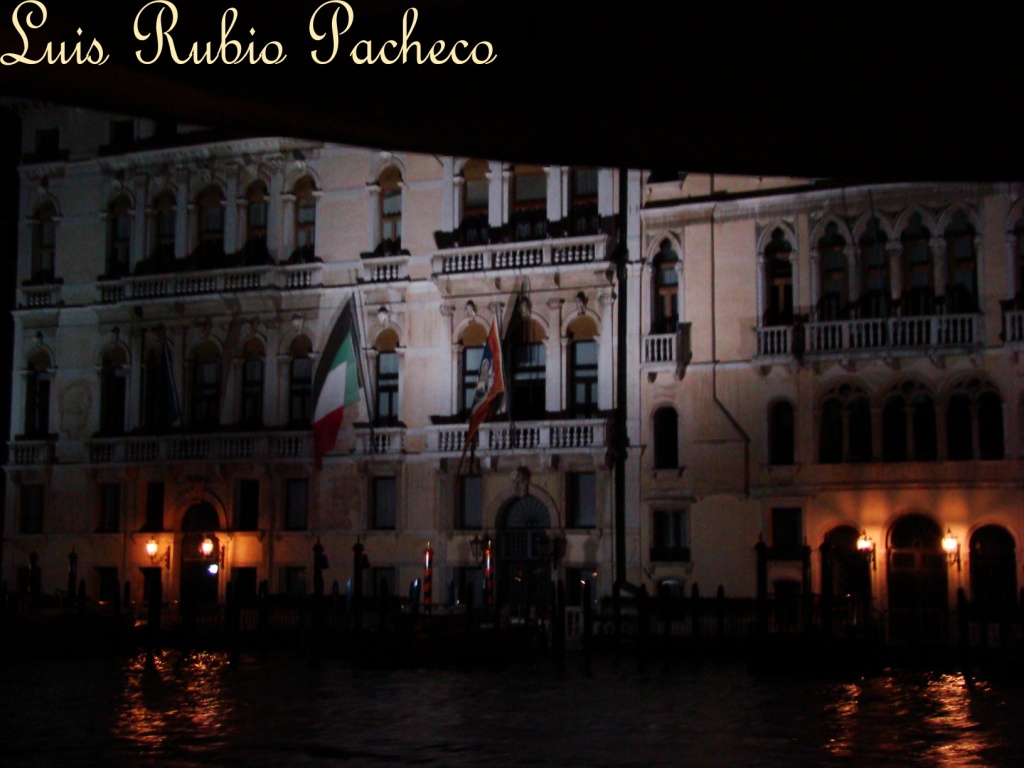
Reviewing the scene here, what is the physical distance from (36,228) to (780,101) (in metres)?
35.3

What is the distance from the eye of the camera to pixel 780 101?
1989mm

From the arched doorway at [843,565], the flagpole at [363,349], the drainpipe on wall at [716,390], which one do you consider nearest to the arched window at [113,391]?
the flagpole at [363,349]

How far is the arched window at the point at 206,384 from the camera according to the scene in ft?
108

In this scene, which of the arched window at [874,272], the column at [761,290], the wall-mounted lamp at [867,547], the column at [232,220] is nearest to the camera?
the wall-mounted lamp at [867,547]

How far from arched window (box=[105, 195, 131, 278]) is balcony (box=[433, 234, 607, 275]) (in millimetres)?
8918

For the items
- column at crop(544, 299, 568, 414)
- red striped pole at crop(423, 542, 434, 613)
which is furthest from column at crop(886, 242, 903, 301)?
red striped pole at crop(423, 542, 434, 613)

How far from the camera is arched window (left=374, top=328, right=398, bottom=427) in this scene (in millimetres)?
31422

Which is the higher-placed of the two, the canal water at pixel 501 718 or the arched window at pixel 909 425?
the arched window at pixel 909 425

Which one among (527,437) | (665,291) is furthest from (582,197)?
(527,437)

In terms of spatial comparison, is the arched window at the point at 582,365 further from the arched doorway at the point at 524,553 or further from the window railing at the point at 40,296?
the window railing at the point at 40,296

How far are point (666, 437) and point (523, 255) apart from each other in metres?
5.09

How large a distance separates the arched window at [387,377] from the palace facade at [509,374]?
0.05m

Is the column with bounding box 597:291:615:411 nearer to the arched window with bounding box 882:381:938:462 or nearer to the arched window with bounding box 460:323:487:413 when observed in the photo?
the arched window with bounding box 460:323:487:413

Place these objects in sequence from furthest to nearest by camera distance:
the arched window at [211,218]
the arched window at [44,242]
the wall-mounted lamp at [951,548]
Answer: the arched window at [44,242] → the arched window at [211,218] → the wall-mounted lamp at [951,548]
